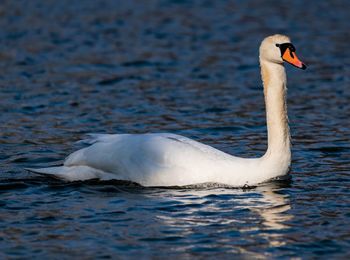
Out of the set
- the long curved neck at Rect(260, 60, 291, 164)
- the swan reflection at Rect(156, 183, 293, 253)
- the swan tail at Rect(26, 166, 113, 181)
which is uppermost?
the long curved neck at Rect(260, 60, 291, 164)

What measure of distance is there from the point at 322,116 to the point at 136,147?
432 cm

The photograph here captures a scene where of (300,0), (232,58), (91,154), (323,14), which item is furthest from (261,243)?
(300,0)

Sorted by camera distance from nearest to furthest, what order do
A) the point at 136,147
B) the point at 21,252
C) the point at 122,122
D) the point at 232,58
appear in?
the point at 21,252
the point at 136,147
the point at 122,122
the point at 232,58

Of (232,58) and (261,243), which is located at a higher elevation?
(232,58)

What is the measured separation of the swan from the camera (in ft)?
31.9

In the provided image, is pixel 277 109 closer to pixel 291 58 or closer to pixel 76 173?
pixel 291 58

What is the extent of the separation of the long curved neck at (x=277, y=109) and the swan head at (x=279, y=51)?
7 cm

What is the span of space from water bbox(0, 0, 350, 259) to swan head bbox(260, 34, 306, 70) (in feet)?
4.21

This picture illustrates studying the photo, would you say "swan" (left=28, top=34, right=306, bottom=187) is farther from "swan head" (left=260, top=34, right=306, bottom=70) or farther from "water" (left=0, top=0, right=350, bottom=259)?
"water" (left=0, top=0, right=350, bottom=259)

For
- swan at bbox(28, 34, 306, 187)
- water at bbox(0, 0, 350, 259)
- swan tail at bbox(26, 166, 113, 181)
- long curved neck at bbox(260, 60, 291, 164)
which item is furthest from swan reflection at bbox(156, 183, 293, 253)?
swan tail at bbox(26, 166, 113, 181)

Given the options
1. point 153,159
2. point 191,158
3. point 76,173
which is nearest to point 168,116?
point 76,173

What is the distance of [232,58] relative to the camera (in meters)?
18.0

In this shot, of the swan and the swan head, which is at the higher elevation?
the swan head

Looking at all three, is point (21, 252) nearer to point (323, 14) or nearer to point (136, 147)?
point (136, 147)
